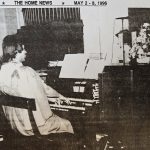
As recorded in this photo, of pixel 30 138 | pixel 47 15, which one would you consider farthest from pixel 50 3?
pixel 30 138

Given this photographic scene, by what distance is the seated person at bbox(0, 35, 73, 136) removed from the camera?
43.3 inches

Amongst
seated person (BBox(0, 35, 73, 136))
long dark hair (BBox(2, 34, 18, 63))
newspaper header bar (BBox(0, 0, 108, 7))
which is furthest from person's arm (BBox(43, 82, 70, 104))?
newspaper header bar (BBox(0, 0, 108, 7))

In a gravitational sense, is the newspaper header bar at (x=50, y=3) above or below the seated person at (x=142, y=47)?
above

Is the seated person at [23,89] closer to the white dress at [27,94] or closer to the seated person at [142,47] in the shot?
the white dress at [27,94]

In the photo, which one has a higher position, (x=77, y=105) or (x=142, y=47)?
(x=142, y=47)

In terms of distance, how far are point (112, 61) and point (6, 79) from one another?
1.20 feet

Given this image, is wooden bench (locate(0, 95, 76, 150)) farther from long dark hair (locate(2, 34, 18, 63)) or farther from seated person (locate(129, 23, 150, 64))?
seated person (locate(129, 23, 150, 64))

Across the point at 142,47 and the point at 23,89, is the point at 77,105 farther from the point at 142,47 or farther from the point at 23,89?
the point at 142,47

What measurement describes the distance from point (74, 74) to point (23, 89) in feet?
0.59

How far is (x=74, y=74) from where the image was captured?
111 centimetres

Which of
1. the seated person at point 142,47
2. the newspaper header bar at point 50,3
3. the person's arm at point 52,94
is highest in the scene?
the newspaper header bar at point 50,3

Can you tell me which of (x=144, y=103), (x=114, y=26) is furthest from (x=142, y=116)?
(x=114, y=26)

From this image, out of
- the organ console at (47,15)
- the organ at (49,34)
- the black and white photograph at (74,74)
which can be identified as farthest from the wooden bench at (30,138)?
the organ console at (47,15)

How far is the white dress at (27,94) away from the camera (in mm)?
1099
